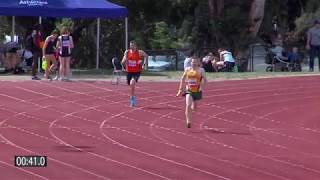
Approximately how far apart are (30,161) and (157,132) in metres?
4.14

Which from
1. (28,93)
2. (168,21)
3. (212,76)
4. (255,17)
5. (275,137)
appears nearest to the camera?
(275,137)

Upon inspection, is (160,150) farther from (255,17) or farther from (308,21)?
(308,21)

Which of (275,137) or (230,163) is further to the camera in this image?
(275,137)

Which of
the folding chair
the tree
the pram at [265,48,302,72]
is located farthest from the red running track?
the tree

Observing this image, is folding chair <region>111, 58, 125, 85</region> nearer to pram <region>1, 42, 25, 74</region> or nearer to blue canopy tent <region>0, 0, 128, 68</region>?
blue canopy tent <region>0, 0, 128, 68</region>

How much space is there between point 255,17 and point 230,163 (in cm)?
2536

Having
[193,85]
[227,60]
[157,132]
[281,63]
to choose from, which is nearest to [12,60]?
[227,60]

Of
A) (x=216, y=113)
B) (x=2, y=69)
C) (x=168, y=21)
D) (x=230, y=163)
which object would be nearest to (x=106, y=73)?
(x=2, y=69)

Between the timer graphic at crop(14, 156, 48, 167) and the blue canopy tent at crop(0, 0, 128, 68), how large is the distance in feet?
46.4

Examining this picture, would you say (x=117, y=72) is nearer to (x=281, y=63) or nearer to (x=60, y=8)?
(x=60, y=8)

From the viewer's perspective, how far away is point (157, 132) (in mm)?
15086

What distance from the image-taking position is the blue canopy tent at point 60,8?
25156 mm

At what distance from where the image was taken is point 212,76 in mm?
26219

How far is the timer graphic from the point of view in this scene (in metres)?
11.2
